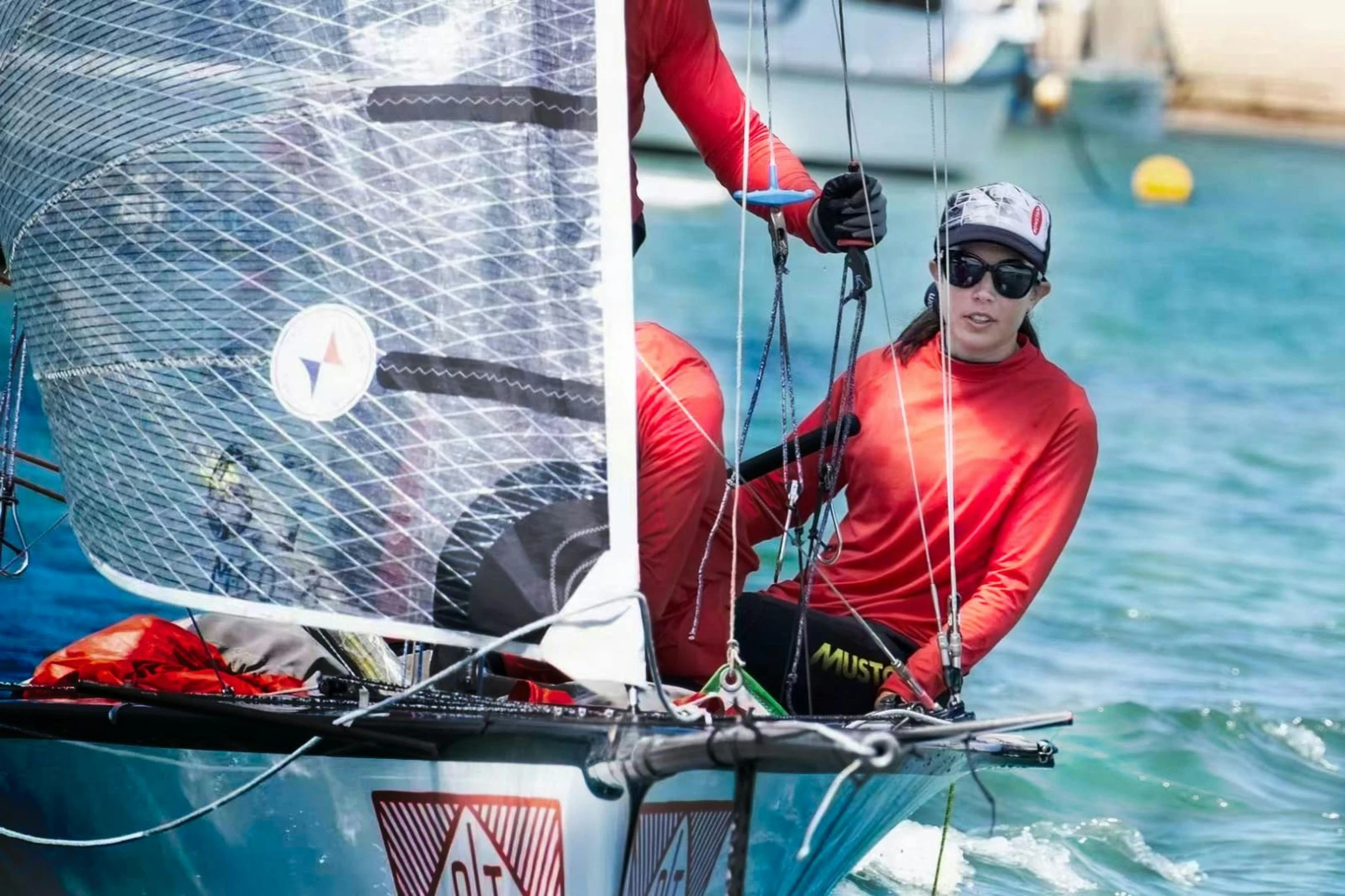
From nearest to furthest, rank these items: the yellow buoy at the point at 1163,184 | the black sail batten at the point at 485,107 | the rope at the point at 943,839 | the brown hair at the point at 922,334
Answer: the black sail batten at the point at 485,107 < the rope at the point at 943,839 < the brown hair at the point at 922,334 < the yellow buoy at the point at 1163,184

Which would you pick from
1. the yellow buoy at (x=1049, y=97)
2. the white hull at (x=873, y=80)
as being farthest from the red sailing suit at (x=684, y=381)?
the yellow buoy at (x=1049, y=97)

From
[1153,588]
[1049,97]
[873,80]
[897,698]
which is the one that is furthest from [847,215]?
[1049,97]

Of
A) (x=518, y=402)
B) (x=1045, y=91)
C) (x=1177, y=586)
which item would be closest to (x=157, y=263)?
(x=518, y=402)

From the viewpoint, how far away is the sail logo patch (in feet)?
10.2

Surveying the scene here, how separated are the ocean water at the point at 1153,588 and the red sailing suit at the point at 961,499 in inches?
11.7

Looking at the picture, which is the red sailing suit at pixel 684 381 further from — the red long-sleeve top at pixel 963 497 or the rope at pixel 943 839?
the rope at pixel 943 839

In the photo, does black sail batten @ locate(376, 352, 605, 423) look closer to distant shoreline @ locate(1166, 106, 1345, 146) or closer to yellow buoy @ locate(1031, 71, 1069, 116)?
yellow buoy @ locate(1031, 71, 1069, 116)

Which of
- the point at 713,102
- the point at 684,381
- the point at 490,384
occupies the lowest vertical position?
the point at 684,381

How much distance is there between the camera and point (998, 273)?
3832mm

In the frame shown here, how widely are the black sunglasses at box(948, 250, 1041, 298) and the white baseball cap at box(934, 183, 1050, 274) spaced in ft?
0.07

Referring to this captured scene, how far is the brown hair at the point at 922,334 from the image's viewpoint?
407cm

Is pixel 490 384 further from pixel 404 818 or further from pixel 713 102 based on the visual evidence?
pixel 713 102

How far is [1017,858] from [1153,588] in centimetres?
360

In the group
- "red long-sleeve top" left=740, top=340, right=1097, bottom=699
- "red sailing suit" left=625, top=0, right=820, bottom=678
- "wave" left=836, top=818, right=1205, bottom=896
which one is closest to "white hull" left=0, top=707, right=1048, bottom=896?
"red sailing suit" left=625, top=0, right=820, bottom=678
